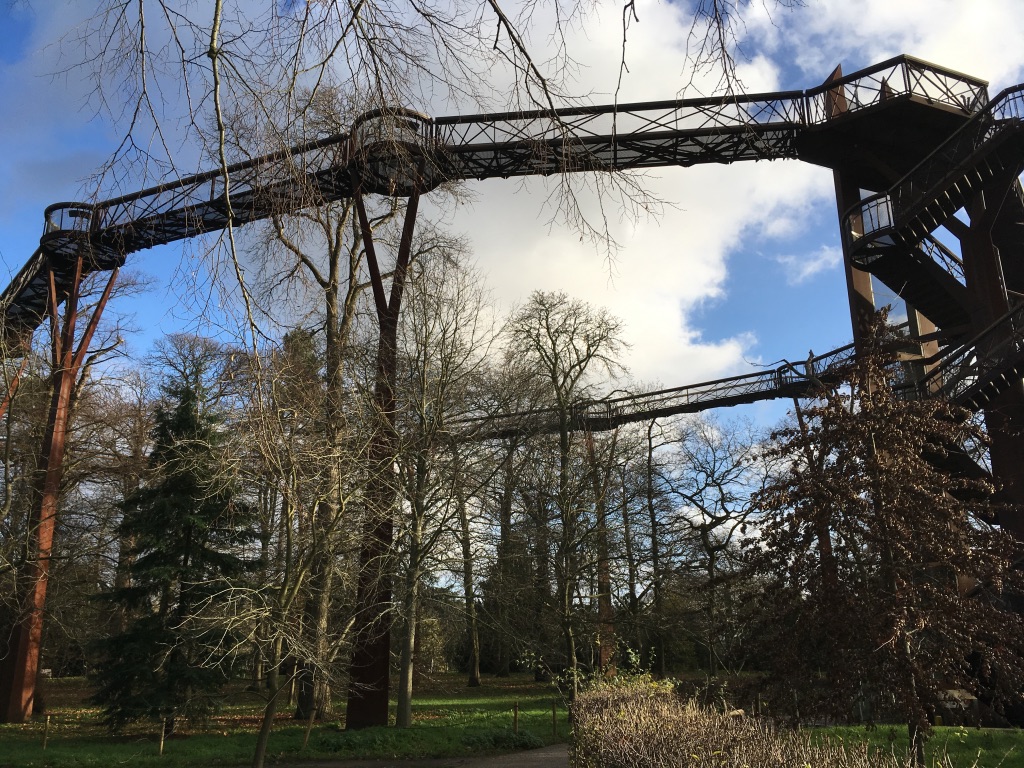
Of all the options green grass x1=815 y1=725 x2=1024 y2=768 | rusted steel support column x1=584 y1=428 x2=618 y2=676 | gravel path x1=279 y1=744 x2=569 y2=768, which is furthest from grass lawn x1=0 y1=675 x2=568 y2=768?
green grass x1=815 y1=725 x2=1024 y2=768

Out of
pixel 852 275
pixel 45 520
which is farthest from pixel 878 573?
pixel 45 520

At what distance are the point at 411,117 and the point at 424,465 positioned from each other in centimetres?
1290

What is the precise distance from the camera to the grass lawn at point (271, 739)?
1421 centimetres

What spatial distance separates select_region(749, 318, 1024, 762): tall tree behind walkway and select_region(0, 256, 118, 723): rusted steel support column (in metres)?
17.0

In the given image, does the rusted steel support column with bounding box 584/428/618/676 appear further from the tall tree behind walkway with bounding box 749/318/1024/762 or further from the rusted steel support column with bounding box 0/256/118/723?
the rusted steel support column with bounding box 0/256/118/723

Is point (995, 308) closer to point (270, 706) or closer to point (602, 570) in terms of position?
point (602, 570)

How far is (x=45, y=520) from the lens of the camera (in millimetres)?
19188

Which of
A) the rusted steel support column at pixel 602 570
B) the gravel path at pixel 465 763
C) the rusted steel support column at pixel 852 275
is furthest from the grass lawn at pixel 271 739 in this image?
the rusted steel support column at pixel 852 275

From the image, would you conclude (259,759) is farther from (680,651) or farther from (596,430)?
(680,651)

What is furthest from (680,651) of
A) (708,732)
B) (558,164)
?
(558,164)

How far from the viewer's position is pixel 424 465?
16406mm

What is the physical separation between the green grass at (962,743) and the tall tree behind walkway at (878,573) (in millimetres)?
708

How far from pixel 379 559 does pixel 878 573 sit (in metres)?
9.37

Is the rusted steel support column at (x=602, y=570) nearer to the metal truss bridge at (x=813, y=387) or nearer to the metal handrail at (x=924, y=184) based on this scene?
the metal truss bridge at (x=813, y=387)
